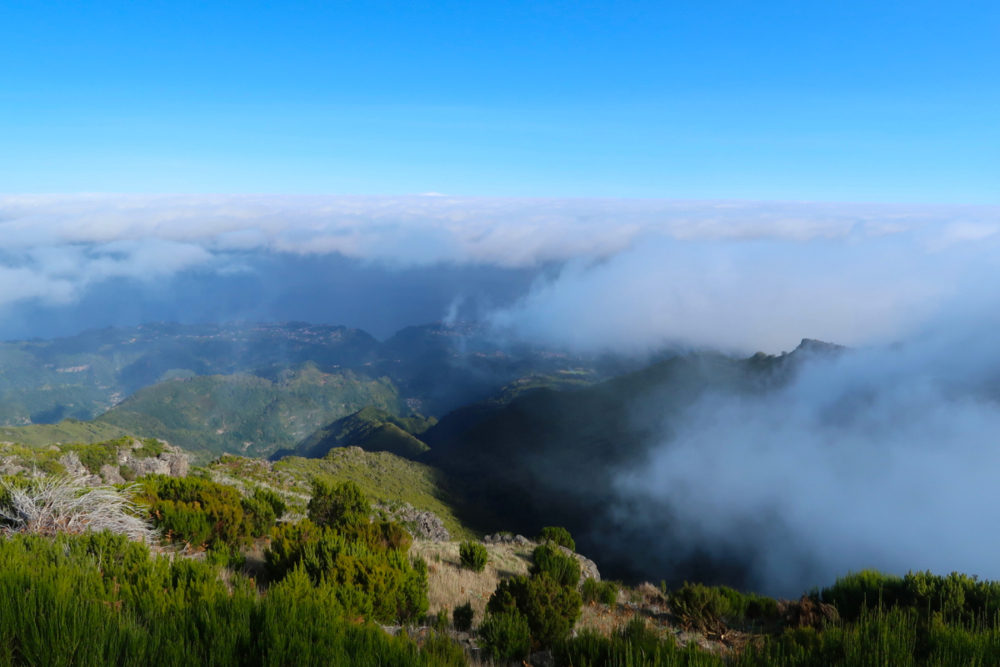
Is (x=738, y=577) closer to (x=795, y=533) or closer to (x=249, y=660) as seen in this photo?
(x=795, y=533)

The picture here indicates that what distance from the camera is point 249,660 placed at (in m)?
3.64

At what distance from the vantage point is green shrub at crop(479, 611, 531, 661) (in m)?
6.17

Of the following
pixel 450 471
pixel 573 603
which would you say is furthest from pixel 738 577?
pixel 573 603

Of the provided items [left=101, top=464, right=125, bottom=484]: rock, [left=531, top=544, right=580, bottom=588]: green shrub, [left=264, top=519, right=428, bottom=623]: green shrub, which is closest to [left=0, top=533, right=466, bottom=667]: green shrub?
[left=264, top=519, right=428, bottom=623]: green shrub

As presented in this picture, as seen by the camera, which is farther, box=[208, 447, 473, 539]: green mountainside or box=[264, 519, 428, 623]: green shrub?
box=[208, 447, 473, 539]: green mountainside

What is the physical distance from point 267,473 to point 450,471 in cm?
10474

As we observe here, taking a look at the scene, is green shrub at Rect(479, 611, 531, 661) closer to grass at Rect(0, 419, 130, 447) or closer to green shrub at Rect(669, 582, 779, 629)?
green shrub at Rect(669, 582, 779, 629)

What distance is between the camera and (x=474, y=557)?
1477 centimetres

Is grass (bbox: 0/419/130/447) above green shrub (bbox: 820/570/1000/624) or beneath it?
beneath

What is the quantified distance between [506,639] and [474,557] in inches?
354

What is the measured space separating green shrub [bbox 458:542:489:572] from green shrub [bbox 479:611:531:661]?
27.7 feet

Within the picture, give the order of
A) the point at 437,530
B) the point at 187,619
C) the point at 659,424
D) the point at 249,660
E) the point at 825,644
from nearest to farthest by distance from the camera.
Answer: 1. the point at 249,660
2. the point at 187,619
3. the point at 825,644
4. the point at 437,530
5. the point at 659,424

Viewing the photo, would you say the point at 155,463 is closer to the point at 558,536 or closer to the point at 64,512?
the point at 558,536

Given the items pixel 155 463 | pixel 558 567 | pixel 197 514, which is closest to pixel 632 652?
pixel 558 567
